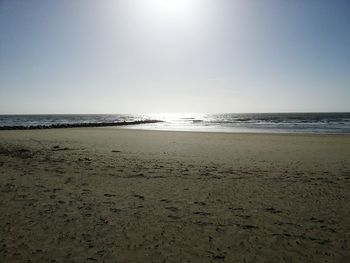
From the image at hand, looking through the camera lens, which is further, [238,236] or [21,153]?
[21,153]

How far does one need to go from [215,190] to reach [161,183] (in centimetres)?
176

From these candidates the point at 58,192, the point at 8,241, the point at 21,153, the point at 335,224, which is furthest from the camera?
the point at 21,153

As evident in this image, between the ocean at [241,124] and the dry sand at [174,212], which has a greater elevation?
the ocean at [241,124]

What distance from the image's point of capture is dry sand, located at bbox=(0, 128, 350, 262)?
4.70 meters

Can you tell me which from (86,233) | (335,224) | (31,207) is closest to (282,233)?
(335,224)

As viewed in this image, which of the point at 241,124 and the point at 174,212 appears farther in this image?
the point at 241,124

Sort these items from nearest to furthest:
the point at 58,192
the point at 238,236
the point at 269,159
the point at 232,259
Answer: the point at 232,259 < the point at 238,236 < the point at 58,192 < the point at 269,159

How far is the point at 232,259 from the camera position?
4.49 meters

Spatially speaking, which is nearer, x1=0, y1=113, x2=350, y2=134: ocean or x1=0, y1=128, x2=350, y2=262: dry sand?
x1=0, y1=128, x2=350, y2=262: dry sand

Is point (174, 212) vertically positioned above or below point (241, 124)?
below

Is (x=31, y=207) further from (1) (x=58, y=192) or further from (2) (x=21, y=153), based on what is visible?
(2) (x=21, y=153)

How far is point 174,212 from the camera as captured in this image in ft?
21.1

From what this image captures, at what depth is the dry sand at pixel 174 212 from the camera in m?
4.70

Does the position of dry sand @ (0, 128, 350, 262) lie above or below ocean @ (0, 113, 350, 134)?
below
